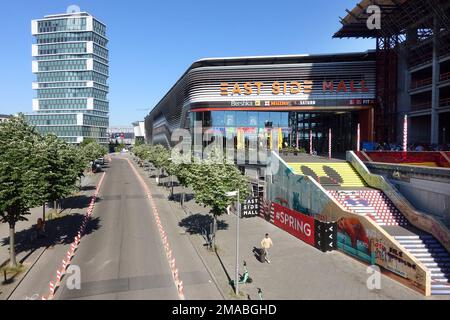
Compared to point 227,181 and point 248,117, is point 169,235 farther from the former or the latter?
point 248,117

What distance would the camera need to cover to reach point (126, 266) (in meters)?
21.8

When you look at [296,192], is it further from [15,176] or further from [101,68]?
[101,68]

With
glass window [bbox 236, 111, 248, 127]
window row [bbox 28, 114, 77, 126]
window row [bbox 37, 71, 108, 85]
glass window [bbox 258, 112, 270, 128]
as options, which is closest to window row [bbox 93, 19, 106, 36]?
window row [bbox 37, 71, 108, 85]

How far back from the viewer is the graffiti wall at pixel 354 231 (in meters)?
19.1

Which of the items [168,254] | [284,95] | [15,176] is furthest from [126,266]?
[284,95]

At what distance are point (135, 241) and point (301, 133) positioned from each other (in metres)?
43.0

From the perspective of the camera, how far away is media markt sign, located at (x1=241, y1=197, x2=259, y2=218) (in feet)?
117

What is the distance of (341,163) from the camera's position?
3912 cm

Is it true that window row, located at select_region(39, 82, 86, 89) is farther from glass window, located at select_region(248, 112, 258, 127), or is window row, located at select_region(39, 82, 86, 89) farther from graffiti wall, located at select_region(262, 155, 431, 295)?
graffiti wall, located at select_region(262, 155, 431, 295)

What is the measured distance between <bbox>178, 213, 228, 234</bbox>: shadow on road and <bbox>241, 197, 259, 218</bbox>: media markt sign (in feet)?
7.97

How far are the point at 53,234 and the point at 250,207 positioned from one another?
1683cm

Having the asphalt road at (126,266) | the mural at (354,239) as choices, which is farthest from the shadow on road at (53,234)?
the mural at (354,239)
